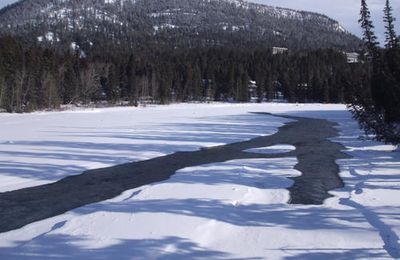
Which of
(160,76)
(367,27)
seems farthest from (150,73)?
(367,27)

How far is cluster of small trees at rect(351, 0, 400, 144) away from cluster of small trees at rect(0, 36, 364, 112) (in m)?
49.7

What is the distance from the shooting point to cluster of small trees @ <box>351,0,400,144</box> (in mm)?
18859

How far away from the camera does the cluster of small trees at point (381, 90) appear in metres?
18.9

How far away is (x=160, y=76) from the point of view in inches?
4296

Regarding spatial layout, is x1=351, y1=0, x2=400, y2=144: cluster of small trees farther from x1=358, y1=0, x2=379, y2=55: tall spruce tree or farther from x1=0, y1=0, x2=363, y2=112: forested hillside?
x1=0, y1=0, x2=363, y2=112: forested hillside

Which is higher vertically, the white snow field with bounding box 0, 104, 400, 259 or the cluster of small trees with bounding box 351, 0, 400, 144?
the cluster of small trees with bounding box 351, 0, 400, 144

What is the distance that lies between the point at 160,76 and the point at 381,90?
91.2 m

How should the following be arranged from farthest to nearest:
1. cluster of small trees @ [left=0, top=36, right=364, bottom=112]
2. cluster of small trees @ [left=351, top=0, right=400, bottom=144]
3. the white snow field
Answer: cluster of small trees @ [left=0, top=36, right=364, bottom=112]
cluster of small trees @ [left=351, top=0, right=400, bottom=144]
the white snow field

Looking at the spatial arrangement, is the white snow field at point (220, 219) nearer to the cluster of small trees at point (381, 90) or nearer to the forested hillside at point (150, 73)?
the cluster of small trees at point (381, 90)

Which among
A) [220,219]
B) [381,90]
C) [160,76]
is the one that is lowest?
[220,219]

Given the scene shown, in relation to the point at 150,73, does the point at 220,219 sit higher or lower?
lower

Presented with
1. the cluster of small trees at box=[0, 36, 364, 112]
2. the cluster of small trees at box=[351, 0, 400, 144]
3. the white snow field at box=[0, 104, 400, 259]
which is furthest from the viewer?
the cluster of small trees at box=[0, 36, 364, 112]

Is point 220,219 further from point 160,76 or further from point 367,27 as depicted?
point 160,76

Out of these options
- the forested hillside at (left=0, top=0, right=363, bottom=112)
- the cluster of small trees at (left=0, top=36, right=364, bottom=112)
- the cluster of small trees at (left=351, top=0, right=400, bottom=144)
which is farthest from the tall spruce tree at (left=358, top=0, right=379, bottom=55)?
the cluster of small trees at (left=0, top=36, right=364, bottom=112)
